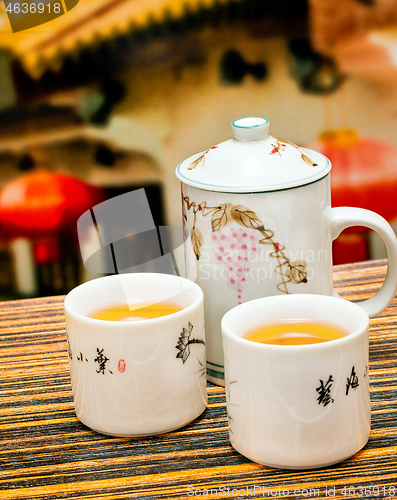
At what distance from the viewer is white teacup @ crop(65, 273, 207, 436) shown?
0.50 m

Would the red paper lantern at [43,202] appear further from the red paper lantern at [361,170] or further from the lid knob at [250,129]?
the lid knob at [250,129]

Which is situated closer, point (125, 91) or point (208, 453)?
point (208, 453)

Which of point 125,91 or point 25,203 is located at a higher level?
point 125,91

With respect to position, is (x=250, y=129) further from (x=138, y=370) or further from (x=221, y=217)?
(x=138, y=370)

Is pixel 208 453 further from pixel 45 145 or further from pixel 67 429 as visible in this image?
pixel 45 145

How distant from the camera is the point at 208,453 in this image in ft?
1.65

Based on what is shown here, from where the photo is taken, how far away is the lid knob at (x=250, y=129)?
59cm

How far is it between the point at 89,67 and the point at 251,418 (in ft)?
→ 2.34

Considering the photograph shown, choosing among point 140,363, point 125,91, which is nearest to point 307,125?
point 125,91

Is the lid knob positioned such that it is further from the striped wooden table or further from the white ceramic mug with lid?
the striped wooden table

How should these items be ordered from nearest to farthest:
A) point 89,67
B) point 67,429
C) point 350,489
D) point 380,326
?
point 350,489
point 67,429
point 380,326
point 89,67

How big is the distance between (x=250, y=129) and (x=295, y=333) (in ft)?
0.63

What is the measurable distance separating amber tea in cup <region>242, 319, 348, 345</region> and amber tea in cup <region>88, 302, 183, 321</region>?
9cm

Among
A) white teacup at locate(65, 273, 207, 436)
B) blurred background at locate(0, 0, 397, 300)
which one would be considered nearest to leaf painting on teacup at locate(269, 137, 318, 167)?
white teacup at locate(65, 273, 207, 436)
